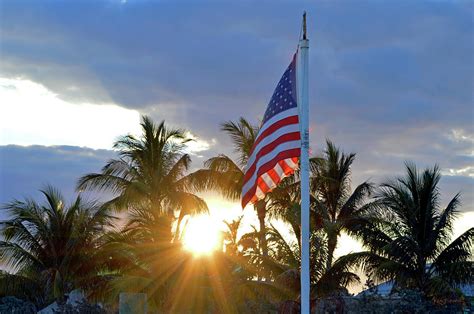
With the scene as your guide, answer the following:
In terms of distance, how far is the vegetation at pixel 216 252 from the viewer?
20656 mm

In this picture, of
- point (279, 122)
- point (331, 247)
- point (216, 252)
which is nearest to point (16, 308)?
point (216, 252)

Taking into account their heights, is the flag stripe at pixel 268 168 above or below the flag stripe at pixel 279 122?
below

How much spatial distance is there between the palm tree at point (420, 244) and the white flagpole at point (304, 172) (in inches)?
522

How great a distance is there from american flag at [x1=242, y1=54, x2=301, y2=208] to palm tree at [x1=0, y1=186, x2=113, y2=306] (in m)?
15.7

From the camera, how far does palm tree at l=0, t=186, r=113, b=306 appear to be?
27172 millimetres

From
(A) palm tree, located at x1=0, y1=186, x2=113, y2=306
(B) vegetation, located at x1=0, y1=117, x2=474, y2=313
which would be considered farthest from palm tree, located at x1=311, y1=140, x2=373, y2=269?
(A) palm tree, located at x1=0, y1=186, x2=113, y2=306

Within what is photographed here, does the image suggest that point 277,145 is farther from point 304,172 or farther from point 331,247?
point 331,247

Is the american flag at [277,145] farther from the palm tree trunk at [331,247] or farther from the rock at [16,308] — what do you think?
the palm tree trunk at [331,247]

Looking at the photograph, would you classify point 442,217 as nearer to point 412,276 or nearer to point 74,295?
point 412,276

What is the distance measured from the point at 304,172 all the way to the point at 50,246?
18.4m

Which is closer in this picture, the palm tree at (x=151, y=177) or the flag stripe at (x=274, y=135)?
the flag stripe at (x=274, y=135)

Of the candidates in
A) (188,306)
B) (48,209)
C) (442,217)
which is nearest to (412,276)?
(442,217)

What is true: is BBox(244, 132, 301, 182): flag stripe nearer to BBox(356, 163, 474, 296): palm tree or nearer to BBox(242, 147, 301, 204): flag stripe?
BBox(242, 147, 301, 204): flag stripe

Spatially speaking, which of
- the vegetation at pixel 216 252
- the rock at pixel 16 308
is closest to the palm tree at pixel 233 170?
the vegetation at pixel 216 252
